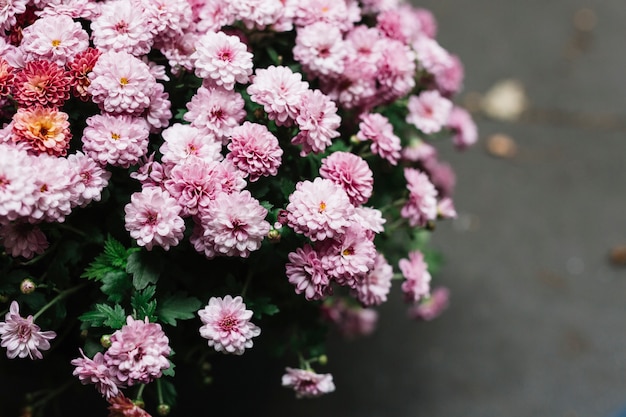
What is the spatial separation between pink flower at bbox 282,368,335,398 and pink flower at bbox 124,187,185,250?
276mm

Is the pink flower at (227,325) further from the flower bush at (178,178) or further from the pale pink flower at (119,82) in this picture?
the pale pink flower at (119,82)

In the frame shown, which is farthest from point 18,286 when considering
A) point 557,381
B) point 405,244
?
point 557,381

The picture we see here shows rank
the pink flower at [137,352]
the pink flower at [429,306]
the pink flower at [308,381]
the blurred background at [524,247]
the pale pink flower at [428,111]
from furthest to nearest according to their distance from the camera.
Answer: the blurred background at [524,247] → the pink flower at [429,306] → the pale pink flower at [428,111] → the pink flower at [308,381] → the pink flower at [137,352]

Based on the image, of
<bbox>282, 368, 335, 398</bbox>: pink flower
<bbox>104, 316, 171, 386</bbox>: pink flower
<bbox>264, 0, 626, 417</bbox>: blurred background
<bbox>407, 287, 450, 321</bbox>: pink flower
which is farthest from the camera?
<bbox>264, 0, 626, 417</bbox>: blurred background

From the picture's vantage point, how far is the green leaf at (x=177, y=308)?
0.89 metres

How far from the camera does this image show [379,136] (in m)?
0.99

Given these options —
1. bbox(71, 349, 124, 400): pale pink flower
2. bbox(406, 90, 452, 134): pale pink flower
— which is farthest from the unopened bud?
bbox(406, 90, 452, 134): pale pink flower

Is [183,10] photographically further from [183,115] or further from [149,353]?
[149,353]

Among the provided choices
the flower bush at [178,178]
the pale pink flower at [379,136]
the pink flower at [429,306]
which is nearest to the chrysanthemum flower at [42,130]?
the flower bush at [178,178]

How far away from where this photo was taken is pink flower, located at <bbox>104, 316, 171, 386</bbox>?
2.70 ft

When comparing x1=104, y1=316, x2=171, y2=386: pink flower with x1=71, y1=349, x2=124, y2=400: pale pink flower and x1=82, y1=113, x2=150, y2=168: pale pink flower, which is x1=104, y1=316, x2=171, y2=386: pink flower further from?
x1=82, y1=113, x2=150, y2=168: pale pink flower

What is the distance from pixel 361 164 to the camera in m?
0.92

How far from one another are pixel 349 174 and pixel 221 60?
0.73 ft

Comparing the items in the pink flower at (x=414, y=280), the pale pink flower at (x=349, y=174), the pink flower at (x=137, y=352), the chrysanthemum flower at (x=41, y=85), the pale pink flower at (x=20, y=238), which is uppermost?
the pale pink flower at (x=349, y=174)
